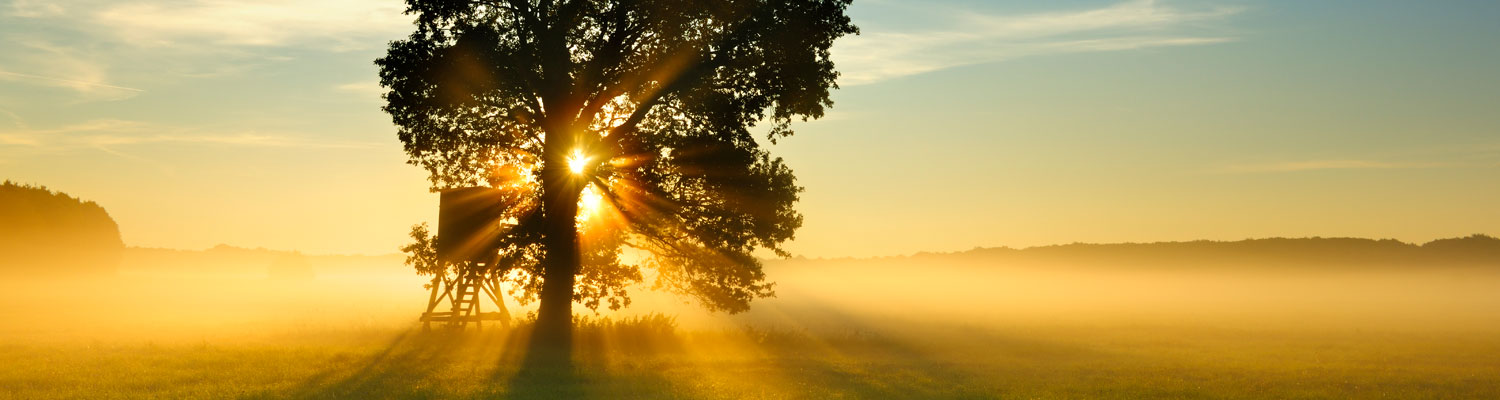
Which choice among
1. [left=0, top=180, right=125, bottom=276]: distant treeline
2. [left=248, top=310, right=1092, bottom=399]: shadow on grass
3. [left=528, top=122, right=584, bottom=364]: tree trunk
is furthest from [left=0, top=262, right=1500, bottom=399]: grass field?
[left=0, top=180, right=125, bottom=276]: distant treeline

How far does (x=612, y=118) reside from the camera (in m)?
33.2

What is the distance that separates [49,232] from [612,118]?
305ft

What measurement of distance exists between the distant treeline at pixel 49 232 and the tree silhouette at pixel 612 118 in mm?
84517

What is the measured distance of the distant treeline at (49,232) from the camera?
98.4 metres

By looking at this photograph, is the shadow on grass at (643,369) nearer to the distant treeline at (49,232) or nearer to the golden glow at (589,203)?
the golden glow at (589,203)

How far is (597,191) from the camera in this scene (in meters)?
33.0

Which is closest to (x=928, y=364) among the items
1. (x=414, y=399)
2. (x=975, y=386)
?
(x=975, y=386)

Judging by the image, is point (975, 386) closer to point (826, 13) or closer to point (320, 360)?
point (826, 13)

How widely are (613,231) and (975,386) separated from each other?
43.5 ft

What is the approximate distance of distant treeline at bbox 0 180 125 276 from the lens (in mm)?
98375

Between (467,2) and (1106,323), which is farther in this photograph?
(1106,323)

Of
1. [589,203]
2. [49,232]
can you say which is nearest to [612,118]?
[589,203]

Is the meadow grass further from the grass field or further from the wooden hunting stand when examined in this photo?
the wooden hunting stand

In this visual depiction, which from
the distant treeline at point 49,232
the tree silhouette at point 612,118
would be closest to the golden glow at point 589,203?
the tree silhouette at point 612,118
